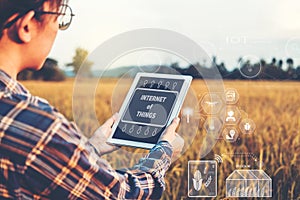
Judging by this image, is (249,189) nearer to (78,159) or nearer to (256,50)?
(256,50)

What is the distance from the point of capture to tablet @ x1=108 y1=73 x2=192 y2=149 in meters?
2.57

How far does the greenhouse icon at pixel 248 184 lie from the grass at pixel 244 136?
0.02 meters

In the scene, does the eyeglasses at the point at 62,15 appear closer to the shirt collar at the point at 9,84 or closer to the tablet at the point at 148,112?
the shirt collar at the point at 9,84

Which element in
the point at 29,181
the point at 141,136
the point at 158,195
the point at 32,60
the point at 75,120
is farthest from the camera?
the point at 75,120

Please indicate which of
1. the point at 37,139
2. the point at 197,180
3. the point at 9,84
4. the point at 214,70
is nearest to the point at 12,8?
the point at 9,84

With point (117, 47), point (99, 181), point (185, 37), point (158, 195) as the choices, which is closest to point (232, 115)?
point (185, 37)

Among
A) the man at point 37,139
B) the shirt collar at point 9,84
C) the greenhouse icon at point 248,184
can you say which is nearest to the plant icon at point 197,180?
the greenhouse icon at point 248,184

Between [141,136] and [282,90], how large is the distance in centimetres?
73

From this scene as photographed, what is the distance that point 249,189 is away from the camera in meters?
2.94

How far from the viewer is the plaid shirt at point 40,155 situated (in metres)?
1.85

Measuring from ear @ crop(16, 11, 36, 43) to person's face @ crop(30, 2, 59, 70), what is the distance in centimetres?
2

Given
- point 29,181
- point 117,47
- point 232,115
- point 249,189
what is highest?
point 117,47
